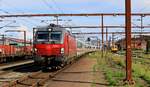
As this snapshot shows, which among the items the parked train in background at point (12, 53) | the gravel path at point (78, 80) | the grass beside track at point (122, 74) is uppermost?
the parked train in background at point (12, 53)

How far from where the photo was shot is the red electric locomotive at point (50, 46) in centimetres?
2761

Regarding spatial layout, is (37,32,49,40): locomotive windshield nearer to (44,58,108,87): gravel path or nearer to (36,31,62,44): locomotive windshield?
(36,31,62,44): locomotive windshield

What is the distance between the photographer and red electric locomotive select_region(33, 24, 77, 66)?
1087 inches

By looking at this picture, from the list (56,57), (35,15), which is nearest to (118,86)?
(56,57)

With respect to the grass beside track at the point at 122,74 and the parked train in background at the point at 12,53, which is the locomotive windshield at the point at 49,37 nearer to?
the grass beside track at the point at 122,74

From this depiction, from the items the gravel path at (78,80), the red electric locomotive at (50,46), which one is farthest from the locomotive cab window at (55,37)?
the gravel path at (78,80)

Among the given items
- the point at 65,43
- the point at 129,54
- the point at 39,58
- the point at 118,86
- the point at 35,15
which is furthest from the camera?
the point at 35,15

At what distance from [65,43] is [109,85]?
462 inches

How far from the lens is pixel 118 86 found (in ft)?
54.9

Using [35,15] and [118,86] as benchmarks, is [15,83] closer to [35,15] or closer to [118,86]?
[118,86]

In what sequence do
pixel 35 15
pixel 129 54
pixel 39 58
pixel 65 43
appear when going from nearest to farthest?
pixel 129 54 < pixel 39 58 < pixel 65 43 < pixel 35 15

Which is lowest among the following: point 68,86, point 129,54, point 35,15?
point 68,86

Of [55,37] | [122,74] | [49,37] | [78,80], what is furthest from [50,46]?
[78,80]

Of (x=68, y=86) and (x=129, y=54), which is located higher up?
(x=129, y=54)
